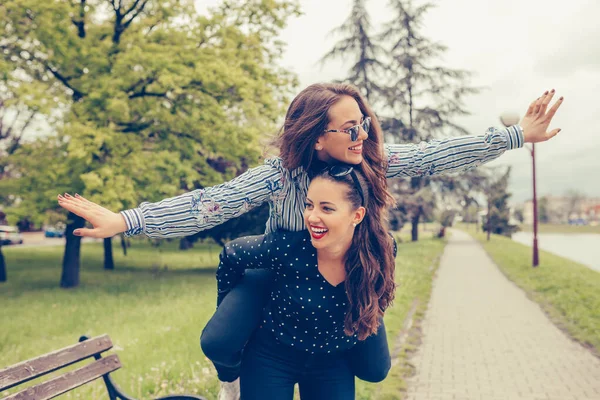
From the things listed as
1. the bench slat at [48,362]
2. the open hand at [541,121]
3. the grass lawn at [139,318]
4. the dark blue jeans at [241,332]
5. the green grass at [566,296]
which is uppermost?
the open hand at [541,121]

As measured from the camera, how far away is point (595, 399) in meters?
5.26

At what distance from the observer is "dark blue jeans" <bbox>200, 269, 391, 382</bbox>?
2043mm

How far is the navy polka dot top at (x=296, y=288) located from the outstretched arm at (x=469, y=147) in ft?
1.66

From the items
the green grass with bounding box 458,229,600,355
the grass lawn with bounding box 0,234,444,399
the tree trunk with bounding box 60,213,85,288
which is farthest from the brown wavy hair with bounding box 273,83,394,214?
the tree trunk with bounding box 60,213,85,288

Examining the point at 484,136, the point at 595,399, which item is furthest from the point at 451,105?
the point at 484,136

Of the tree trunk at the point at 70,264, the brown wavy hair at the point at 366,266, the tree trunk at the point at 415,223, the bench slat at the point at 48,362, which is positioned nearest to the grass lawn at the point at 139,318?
the tree trunk at the point at 70,264

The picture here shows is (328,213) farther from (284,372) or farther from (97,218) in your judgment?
(97,218)

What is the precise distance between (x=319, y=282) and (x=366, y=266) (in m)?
0.19

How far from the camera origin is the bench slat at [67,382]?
9.72ft

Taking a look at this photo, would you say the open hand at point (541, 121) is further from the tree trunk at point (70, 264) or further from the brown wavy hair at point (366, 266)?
the tree trunk at point (70, 264)

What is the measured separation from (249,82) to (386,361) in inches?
537

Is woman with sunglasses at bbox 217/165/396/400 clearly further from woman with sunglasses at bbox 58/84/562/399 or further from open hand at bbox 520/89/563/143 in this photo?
open hand at bbox 520/89/563/143

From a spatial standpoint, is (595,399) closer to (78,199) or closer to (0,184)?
(78,199)

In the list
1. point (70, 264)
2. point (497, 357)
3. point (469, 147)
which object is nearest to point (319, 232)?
point (469, 147)
